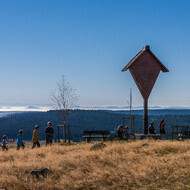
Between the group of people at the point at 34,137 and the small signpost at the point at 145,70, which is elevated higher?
the small signpost at the point at 145,70

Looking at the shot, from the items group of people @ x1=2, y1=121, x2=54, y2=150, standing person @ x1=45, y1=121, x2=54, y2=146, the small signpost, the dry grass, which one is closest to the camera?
the dry grass

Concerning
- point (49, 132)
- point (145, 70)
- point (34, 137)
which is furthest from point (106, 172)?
point (145, 70)

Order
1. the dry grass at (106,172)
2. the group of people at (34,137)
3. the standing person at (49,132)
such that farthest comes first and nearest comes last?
the standing person at (49,132), the group of people at (34,137), the dry grass at (106,172)

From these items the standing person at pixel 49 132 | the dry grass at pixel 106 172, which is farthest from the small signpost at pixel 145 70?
the dry grass at pixel 106 172

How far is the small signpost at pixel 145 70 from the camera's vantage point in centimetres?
2084

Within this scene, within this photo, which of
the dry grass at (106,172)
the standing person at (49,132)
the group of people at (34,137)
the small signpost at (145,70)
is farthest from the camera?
the small signpost at (145,70)

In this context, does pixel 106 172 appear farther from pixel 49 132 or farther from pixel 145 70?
pixel 145 70

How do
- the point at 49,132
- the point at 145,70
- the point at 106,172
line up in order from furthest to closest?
the point at 145,70
the point at 49,132
the point at 106,172

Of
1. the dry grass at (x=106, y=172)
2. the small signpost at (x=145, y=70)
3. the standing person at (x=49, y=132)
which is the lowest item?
the dry grass at (x=106, y=172)

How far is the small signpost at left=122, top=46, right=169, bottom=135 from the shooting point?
20.8 m

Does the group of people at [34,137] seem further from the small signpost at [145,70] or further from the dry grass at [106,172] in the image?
the small signpost at [145,70]

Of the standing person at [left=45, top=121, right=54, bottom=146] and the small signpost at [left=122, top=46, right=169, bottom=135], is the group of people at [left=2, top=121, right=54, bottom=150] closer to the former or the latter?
the standing person at [left=45, top=121, right=54, bottom=146]

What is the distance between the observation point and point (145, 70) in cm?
2098

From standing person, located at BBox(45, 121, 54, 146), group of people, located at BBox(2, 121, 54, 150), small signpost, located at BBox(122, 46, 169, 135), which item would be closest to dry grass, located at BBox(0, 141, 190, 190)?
group of people, located at BBox(2, 121, 54, 150)
